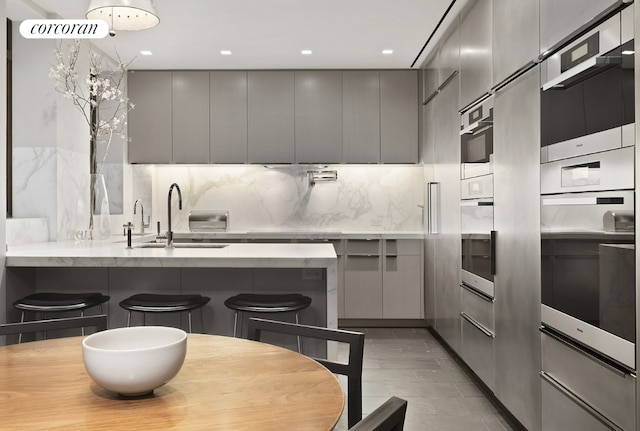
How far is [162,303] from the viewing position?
9.47ft

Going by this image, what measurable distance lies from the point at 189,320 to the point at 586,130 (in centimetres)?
229

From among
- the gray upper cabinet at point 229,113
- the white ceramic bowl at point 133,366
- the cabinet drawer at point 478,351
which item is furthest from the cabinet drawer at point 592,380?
the gray upper cabinet at point 229,113

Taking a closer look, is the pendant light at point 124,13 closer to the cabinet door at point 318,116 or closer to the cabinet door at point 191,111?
the cabinet door at point 191,111

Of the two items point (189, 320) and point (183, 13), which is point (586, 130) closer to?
point (189, 320)

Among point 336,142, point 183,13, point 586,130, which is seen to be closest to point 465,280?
point 586,130

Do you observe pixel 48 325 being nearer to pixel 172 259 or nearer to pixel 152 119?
pixel 172 259

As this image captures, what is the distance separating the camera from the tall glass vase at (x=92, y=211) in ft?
13.0

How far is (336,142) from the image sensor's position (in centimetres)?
553

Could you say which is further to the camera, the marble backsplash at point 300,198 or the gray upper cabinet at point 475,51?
the marble backsplash at point 300,198

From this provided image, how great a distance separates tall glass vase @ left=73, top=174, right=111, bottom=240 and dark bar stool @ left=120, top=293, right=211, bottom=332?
1156 mm

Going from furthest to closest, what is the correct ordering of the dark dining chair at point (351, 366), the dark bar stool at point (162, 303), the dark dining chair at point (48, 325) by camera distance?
the dark bar stool at point (162, 303) → the dark dining chair at point (48, 325) → the dark dining chair at point (351, 366)

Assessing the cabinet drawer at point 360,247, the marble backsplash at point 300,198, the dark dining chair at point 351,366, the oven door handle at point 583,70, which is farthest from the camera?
the marble backsplash at point 300,198

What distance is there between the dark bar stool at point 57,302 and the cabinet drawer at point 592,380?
7.87 feet

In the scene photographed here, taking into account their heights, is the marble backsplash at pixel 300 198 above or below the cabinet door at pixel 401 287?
above
